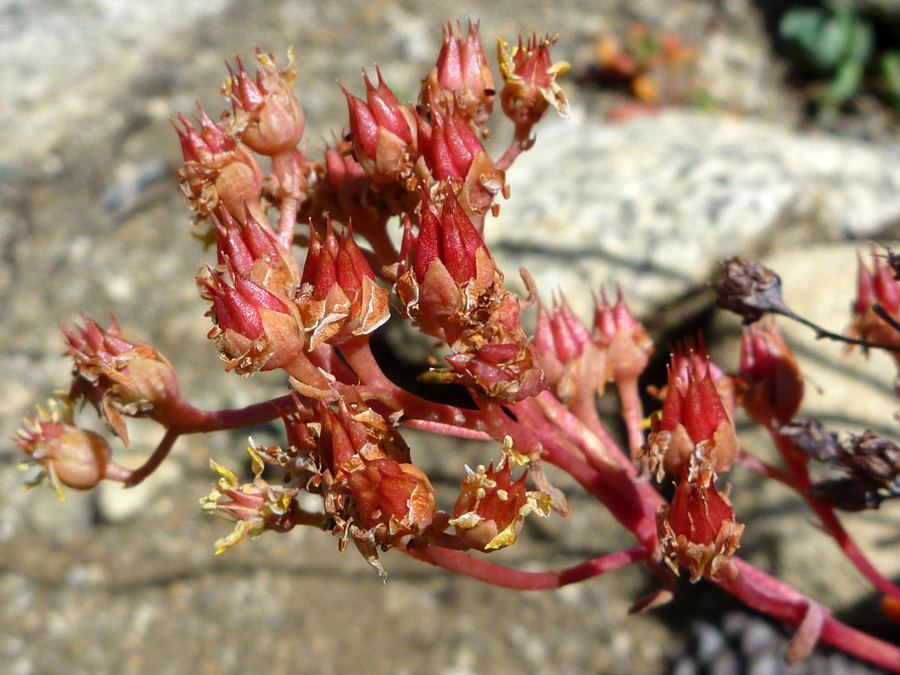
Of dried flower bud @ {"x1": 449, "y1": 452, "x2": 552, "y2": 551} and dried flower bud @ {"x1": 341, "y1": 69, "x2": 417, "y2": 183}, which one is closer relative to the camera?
dried flower bud @ {"x1": 449, "y1": 452, "x2": 552, "y2": 551}

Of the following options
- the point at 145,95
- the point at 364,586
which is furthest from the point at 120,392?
the point at 145,95

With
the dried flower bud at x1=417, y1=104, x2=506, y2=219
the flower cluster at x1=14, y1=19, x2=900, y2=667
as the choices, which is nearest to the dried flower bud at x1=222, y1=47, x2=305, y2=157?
the flower cluster at x1=14, y1=19, x2=900, y2=667

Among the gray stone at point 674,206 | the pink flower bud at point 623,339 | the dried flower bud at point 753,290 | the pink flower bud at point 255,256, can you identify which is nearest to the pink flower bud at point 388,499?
the pink flower bud at point 255,256

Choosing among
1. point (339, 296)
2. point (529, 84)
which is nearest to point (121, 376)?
point (339, 296)

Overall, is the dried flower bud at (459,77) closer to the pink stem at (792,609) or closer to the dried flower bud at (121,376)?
the dried flower bud at (121,376)

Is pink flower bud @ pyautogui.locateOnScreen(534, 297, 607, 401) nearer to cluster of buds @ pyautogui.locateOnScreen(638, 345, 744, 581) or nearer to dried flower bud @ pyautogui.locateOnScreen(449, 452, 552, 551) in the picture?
cluster of buds @ pyautogui.locateOnScreen(638, 345, 744, 581)

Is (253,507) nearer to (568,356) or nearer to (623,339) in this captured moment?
(568,356)

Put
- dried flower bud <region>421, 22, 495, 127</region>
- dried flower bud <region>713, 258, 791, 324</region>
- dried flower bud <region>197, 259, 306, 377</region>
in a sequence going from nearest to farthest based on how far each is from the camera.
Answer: dried flower bud <region>197, 259, 306, 377</region> < dried flower bud <region>421, 22, 495, 127</region> < dried flower bud <region>713, 258, 791, 324</region>

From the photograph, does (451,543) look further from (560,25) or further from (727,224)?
(560,25)
